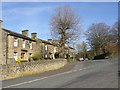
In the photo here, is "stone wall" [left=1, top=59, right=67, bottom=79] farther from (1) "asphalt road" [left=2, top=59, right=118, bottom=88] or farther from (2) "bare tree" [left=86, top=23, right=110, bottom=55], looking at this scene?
(2) "bare tree" [left=86, top=23, right=110, bottom=55]

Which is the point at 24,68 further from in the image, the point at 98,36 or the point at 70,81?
the point at 98,36

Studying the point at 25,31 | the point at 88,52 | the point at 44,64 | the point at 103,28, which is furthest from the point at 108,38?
the point at 44,64

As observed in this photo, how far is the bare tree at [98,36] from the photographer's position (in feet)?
175

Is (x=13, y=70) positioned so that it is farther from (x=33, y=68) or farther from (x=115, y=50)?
(x=115, y=50)

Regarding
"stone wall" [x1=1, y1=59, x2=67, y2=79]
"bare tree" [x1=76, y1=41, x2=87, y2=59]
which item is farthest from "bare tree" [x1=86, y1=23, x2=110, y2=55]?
"stone wall" [x1=1, y1=59, x2=67, y2=79]

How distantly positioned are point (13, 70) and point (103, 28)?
44.4 meters

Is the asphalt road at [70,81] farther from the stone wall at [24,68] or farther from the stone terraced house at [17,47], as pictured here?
the stone terraced house at [17,47]

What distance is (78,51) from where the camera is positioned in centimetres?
7156

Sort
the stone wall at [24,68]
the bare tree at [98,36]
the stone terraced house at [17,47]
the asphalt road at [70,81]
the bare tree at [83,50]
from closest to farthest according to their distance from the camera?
the asphalt road at [70,81], the stone wall at [24,68], the stone terraced house at [17,47], the bare tree at [98,36], the bare tree at [83,50]

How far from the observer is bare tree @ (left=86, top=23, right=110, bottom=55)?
175ft

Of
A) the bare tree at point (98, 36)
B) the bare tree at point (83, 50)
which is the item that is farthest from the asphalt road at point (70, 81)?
the bare tree at point (83, 50)

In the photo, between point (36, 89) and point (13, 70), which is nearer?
point (36, 89)

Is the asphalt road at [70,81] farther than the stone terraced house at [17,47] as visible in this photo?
No

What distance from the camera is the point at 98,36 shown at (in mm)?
54188
